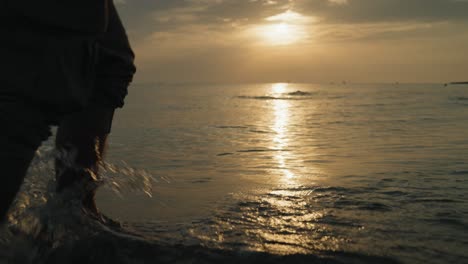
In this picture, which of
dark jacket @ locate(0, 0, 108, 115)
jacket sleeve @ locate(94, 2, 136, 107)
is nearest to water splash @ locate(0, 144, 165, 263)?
jacket sleeve @ locate(94, 2, 136, 107)

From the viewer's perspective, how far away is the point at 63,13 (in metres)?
1.28

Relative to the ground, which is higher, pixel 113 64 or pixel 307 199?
pixel 113 64

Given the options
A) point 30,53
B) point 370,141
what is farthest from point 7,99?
point 370,141

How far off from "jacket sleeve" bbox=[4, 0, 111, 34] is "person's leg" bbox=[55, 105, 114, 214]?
0.64 meters

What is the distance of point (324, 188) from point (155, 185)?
146cm

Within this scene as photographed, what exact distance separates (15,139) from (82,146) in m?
0.80

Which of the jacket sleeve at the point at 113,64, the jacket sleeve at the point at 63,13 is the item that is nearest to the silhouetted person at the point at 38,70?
the jacket sleeve at the point at 63,13

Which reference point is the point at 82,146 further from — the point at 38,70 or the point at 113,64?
the point at 38,70

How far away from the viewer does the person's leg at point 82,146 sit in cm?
199

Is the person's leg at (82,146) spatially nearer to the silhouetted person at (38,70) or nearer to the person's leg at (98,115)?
the person's leg at (98,115)

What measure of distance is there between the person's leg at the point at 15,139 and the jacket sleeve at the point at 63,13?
0.23 meters

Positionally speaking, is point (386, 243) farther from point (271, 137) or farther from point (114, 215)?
point (271, 137)

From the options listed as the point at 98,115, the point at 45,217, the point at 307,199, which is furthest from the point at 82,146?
the point at 307,199

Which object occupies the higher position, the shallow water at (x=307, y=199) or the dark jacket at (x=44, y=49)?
the dark jacket at (x=44, y=49)
